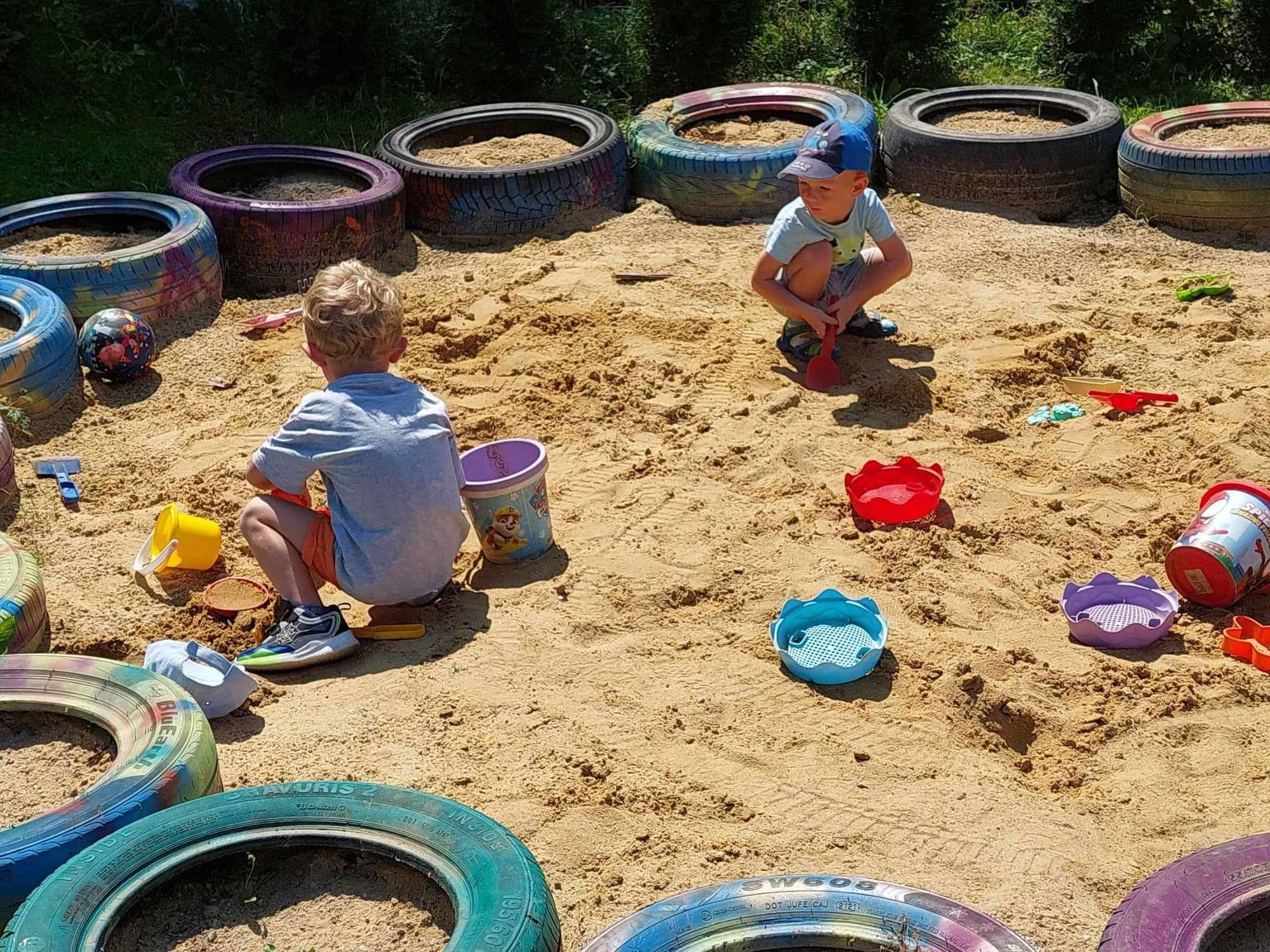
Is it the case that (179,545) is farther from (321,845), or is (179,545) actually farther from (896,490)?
(896,490)

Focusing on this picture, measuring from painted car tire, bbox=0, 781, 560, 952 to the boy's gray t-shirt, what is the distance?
118cm

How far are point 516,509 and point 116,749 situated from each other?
1.49 meters

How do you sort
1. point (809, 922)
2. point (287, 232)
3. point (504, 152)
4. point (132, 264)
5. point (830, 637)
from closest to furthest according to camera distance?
1. point (809, 922)
2. point (830, 637)
3. point (132, 264)
4. point (287, 232)
5. point (504, 152)

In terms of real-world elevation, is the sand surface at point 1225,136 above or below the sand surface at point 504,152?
above

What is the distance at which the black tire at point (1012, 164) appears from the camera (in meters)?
7.10

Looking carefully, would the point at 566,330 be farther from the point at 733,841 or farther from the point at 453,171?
the point at 733,841

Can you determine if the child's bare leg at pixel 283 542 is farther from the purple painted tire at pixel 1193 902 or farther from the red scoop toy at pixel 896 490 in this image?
the purple painted tire at pixel 1193 902

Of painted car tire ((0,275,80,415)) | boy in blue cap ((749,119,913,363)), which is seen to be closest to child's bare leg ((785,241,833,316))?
boy in blue cap ((749,119,913,363))

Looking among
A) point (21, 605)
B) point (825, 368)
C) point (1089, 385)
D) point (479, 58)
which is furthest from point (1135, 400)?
point (479, 58)

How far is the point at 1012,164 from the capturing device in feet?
23.3

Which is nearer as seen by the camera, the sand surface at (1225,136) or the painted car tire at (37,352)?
the painted car tire at (37,352)

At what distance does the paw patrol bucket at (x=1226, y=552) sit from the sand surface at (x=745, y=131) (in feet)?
13.2

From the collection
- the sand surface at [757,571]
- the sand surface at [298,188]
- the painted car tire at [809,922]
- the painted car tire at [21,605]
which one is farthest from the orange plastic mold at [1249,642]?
the sand surface at [298,188]

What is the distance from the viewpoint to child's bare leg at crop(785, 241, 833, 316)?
18.1 feet
